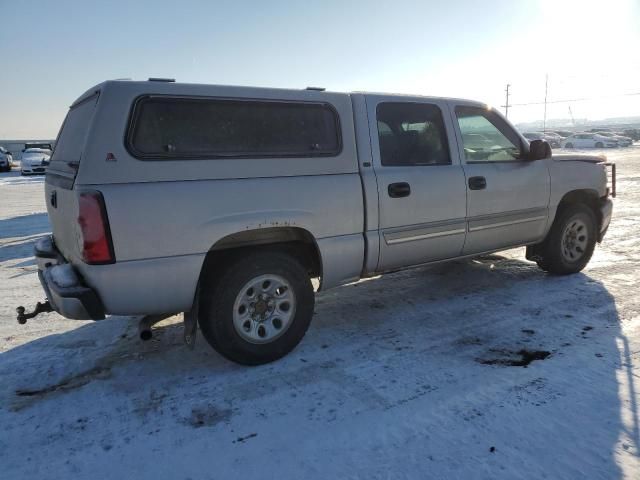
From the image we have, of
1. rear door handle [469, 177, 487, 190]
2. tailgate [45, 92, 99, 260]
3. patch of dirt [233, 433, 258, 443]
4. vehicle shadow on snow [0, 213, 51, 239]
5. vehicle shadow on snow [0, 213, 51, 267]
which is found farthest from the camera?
vehicle shadow on snow [0, 213, 51, 239]

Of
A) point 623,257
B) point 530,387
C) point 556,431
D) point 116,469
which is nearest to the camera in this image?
point 116,469

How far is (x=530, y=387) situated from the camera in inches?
120

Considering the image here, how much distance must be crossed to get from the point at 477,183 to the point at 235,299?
8.38ft

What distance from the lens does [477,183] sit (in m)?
4.40

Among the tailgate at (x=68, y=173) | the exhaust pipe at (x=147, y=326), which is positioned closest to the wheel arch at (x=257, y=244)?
the exhaust pipe at (x=147, y=326)

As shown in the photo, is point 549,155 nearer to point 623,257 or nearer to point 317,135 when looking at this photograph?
point 623,257

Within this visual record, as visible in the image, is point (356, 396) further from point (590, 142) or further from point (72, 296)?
point (590, 142)

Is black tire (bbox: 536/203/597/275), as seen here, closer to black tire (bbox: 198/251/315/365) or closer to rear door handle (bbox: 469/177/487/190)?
rear door handle (bbox: 469/177/487/190)

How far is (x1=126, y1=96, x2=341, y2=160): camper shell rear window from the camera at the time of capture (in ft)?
9.84

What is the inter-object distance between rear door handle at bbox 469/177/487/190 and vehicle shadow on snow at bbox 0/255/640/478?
1.17m

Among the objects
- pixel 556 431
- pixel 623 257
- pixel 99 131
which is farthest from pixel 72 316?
pixel 623 257

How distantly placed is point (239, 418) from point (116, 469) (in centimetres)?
71

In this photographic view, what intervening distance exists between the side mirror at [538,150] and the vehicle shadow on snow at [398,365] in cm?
142

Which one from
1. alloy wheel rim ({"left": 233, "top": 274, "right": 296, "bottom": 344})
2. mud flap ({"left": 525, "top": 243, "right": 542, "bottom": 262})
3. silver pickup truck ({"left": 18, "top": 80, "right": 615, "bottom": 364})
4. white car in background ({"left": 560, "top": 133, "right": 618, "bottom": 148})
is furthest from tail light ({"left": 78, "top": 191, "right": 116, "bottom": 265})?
white car in background ({"left": 560, "top": 133, "right": 618, "bottom": 148})
